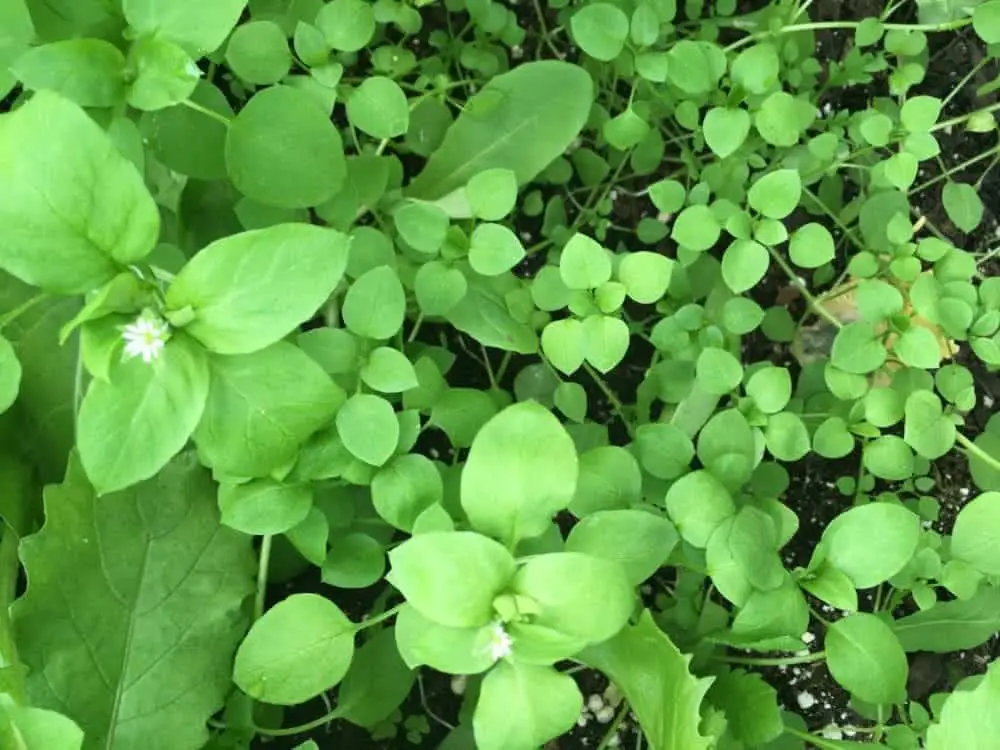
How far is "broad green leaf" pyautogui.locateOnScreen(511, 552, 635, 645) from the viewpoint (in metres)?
0.75

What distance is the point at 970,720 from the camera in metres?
0.82

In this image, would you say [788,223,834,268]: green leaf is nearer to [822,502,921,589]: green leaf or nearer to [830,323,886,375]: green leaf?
[830,323,886,375]: green leaf

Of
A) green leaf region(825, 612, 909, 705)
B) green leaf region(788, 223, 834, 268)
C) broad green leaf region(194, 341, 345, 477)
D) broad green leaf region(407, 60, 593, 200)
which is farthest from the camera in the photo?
broad green leaf region(407, 60, 593, 200)

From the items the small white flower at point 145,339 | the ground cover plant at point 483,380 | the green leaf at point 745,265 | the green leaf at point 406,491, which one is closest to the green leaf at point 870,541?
the ground cover plant at point 483,380

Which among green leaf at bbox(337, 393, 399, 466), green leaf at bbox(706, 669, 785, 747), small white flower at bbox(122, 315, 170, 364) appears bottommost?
green leaf at bbox(706, 669, 785, 747)

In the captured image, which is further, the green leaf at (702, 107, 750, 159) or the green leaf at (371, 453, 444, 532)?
the green leaf at (702, 107, 750, 159)

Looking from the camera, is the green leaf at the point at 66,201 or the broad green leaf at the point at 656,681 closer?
the green leaf at the point at 66,201

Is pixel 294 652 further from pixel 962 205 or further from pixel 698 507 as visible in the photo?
pixel 962 205

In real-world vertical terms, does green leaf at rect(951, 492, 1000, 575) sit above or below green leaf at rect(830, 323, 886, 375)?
below

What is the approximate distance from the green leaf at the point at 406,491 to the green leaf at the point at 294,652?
0.09 m

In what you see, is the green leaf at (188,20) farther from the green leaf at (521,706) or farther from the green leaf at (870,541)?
the green leaf at (870,541)

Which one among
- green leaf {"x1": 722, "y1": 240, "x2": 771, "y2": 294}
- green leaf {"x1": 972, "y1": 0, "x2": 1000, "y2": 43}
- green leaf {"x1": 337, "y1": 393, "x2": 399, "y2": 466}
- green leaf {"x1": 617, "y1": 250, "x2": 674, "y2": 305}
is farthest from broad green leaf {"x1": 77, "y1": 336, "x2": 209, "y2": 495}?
green leaf {"x1": 972, "y1": 0, "x2": 1000, "y2": 43}

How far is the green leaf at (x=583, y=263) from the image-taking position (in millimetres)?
906

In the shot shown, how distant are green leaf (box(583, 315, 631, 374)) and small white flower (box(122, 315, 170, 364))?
1.20ft
